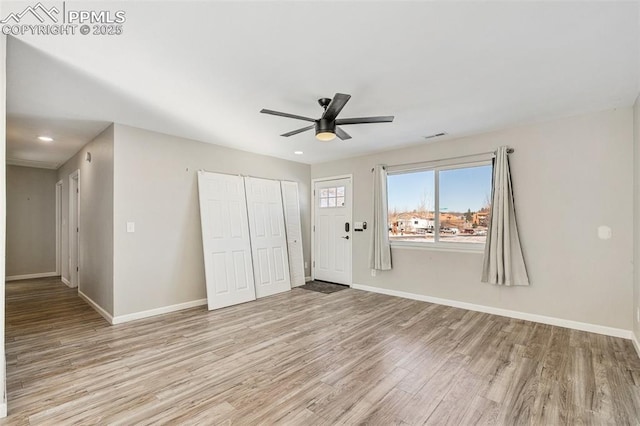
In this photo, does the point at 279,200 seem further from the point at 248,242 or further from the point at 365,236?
the point at 365,236

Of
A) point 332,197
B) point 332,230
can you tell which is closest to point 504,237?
point 332,230

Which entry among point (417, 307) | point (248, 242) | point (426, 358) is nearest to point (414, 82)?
point (426, 358)

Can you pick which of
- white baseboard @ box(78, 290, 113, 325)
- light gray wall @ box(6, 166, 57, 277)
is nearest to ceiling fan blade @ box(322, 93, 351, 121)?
white baseboard @ box(78, 290, 113, 325)

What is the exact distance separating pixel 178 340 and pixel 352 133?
→ 327cm

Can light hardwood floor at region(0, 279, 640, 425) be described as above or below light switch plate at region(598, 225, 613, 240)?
below

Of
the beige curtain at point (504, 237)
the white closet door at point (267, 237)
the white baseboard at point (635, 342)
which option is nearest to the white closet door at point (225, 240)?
the white closet door at point (267, 237)

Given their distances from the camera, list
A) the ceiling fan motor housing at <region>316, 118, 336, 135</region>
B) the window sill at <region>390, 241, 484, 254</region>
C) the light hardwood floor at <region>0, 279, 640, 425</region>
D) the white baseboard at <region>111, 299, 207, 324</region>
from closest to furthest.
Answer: the light hardwood floor at <region>0, 279, 640, 425</region> → the ceiling fan motor housing at <region>316, 118, 336, 135</region> → the white baseboard at <region>111, 299, 207, 324</region> → the window sill at <region>390, 241, 484, 254</region>

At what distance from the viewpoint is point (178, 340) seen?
125 inches

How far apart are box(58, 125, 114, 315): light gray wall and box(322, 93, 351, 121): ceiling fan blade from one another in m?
2.87

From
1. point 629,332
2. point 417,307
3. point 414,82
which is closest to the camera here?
point 414,82

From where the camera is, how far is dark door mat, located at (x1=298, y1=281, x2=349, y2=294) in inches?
212

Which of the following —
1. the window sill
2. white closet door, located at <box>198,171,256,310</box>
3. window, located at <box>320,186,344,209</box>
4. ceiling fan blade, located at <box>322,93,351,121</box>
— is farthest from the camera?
window, located at <box>320,186,344,209</box>

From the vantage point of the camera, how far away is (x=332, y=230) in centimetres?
597

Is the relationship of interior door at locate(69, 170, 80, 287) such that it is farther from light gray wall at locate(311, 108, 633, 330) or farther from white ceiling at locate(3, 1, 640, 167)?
light gray wall at locate(311, 108, 633, 330)
